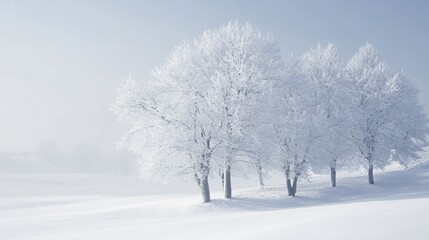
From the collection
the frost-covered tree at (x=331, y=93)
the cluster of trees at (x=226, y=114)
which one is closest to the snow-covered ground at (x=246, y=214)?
the cluster of trees at (x=226, y=114)

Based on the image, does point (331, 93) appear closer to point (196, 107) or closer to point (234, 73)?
point (234, 73)

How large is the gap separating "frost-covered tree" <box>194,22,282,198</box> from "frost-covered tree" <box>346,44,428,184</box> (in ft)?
37.9

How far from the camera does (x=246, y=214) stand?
62.4 ft

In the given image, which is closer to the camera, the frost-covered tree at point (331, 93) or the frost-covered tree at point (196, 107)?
the frost-covered tree at point (196, 107)

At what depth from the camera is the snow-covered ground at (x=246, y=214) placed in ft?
34.5

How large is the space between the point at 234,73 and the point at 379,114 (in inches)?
664

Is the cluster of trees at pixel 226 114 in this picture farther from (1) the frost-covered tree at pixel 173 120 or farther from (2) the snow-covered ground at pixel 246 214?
(2) the snow-covered ground at pixel 246 214

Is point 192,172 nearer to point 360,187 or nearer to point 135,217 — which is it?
point 135,217

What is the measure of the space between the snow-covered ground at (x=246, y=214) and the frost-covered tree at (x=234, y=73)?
14.6 feet

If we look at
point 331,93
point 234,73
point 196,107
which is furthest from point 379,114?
point 196,107

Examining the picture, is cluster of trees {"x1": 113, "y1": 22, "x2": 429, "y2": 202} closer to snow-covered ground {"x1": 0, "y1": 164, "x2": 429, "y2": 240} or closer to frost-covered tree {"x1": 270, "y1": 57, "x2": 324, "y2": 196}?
frost-covered tree {"x1": 270, "y1": 57, "x2": 324, "y2": 196}

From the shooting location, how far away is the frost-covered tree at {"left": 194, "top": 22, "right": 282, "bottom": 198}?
2633 cm

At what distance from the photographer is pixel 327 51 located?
35344 millimetres

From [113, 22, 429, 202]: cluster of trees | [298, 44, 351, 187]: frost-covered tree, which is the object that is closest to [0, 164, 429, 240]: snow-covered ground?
[113, 22, 429, 202]: cluster of trees
